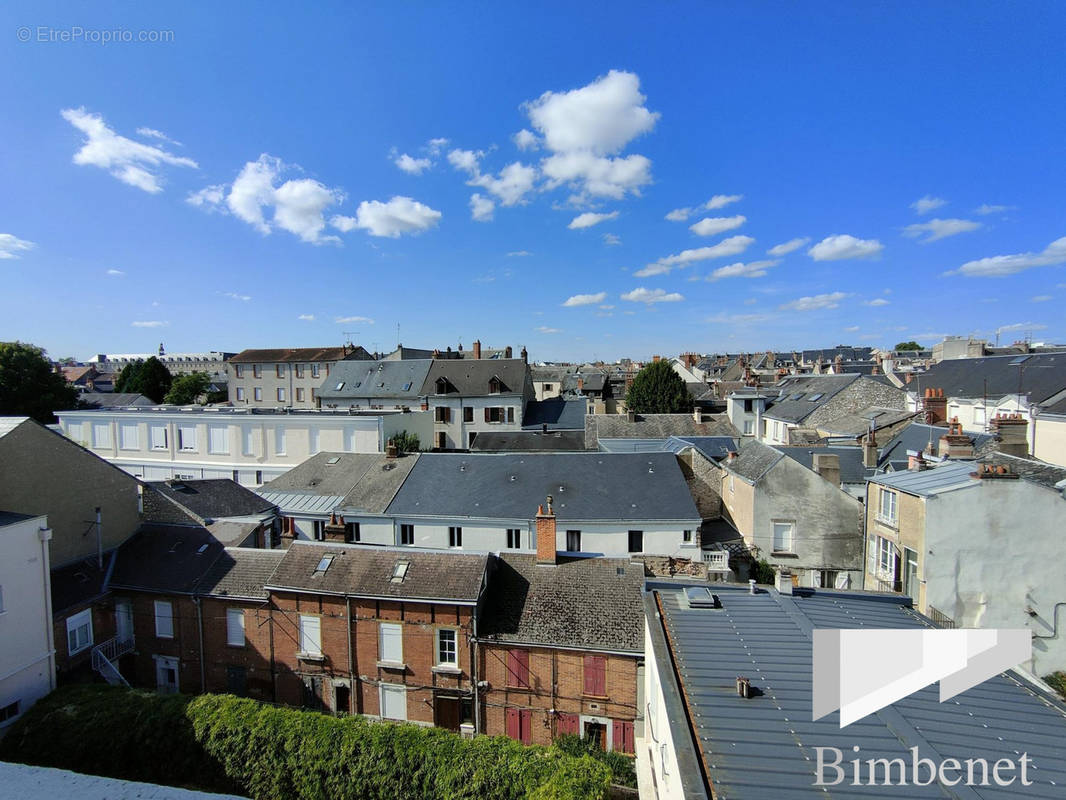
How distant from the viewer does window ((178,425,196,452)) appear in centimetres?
3850

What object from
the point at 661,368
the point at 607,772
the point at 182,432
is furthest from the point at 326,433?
the point at 661,368

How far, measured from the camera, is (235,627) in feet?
59.4

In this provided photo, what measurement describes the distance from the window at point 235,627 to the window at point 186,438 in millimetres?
25334

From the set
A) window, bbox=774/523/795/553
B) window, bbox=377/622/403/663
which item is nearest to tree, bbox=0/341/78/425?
window, bbox=377/622/403/663

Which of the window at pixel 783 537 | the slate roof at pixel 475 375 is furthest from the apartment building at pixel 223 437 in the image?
the window at pixel 783 537

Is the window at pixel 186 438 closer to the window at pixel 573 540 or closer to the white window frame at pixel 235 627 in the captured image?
the white window frame at pixel 235 627

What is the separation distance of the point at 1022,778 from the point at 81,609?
24645 millimetres

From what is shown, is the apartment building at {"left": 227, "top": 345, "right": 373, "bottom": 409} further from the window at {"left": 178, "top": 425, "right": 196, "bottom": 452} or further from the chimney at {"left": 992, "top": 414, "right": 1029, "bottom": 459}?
the chimney at {"left": 992, "top": 414, "right": 1029, "bottom": 459}

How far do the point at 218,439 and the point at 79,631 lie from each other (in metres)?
22.1

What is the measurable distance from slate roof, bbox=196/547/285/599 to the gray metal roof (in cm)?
2091

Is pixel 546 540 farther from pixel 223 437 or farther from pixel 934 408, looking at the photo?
pixel 223 437

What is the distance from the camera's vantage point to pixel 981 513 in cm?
1432

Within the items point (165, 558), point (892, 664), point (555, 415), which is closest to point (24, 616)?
point (165, 558)

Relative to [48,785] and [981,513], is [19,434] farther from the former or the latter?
[981,513]
